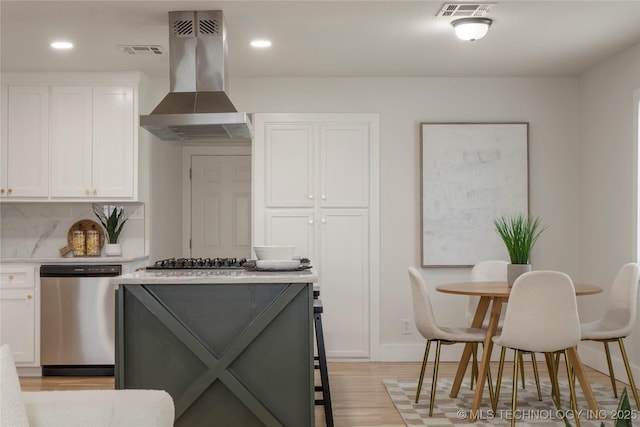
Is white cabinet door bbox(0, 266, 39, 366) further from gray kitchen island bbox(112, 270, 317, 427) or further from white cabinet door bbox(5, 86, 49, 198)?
gray kitchen island bbox(112, 270, 317, 427)

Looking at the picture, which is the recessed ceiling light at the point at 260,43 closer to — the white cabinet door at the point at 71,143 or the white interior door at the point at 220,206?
the white cabinet door at the point at 71,143

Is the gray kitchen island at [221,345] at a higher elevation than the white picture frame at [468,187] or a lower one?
lower

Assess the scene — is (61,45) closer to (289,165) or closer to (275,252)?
(289,165)

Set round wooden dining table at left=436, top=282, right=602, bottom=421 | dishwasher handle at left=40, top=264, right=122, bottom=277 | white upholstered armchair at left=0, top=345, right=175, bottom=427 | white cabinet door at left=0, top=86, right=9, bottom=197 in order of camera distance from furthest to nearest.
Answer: white cabinet door at left=0, top=86, right=9, bottom=197 → dishwasher handle at left=40, top=264, right=122, bottom=277 → round wooden dining table at left=436, top=282, right=602, bottom=421 → white upholstered armchair at left=0, top=345, right=175, bottom=427

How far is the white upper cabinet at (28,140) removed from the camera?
5.51 metres

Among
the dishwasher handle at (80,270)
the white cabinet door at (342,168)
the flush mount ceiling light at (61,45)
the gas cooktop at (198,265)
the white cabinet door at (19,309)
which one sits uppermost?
the flush mount ceiling light at (61,45)

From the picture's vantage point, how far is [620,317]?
4262 mm

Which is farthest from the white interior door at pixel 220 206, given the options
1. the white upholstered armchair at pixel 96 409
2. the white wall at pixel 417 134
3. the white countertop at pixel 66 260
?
the white upholstered armchair at pixel 96 409

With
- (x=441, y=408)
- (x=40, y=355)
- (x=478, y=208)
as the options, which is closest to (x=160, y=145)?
(x=40, y=355)

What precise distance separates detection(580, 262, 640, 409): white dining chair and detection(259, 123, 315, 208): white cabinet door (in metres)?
2.51

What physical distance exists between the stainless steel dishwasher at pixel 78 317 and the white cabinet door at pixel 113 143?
691 mm

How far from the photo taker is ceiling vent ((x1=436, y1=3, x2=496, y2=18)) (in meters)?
3.81

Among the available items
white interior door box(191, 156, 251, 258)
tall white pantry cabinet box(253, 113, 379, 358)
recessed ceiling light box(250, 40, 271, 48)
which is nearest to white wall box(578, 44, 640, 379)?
tall white pantry cabinet box(253, 113, 379, 358)

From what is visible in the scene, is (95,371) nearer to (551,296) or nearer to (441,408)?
(441,408)
